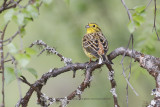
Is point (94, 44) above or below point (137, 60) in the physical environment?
above

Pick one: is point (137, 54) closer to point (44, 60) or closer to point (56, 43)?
point (56, 43)

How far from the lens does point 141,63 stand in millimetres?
3568

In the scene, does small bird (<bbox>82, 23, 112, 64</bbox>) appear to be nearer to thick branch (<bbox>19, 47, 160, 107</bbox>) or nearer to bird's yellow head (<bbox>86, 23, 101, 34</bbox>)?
bird's yellow head (<bbox>86, 23, 101, 34</bbox>)

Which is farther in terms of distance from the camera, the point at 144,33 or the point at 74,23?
the point at 74,23

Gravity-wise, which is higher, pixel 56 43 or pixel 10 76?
pixel 56 43

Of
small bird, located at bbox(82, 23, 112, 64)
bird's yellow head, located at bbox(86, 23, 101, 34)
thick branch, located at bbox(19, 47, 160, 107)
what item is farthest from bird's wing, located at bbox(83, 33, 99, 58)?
thick branch, located at bbox(19, 47, 160, 107)

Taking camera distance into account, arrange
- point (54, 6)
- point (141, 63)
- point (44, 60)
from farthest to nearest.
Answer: point (44, 60) → point (54, 6) → point (141, 63)

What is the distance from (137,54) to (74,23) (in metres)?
2.56

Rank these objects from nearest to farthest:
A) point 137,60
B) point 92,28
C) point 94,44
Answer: point 137,60
point 94,44
point 92,28

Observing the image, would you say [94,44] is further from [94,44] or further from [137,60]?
[137,60]

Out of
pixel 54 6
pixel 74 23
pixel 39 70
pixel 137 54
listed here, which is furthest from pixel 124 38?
pixel 39 70

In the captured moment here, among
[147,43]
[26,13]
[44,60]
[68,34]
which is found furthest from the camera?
[44,60]

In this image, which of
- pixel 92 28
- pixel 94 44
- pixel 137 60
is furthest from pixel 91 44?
pixel 137 60

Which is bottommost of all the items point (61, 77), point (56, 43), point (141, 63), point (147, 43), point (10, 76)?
point (10, 76)
